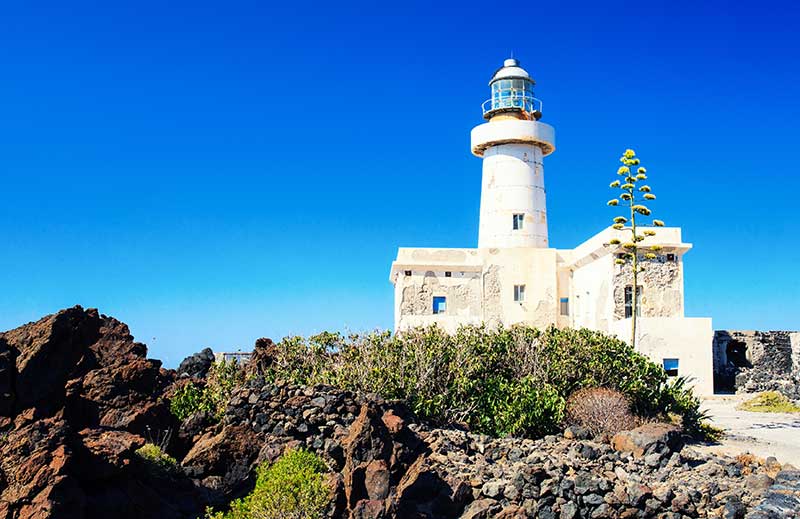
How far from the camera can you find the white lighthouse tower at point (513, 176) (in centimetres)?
2722

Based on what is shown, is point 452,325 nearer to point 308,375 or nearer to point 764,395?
point 764,395

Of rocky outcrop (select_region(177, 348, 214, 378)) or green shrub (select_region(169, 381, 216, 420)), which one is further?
rocky outcrop (select_region(177, 348, 214, 378))

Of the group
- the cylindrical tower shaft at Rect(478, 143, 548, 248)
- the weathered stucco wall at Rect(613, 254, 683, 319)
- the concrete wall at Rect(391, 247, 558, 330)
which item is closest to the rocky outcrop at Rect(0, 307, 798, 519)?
the weathered stucco wall at Rect(613, 254, 683, 319)

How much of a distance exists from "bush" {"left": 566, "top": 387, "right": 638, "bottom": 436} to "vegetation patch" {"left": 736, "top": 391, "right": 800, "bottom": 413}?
964 centimetres

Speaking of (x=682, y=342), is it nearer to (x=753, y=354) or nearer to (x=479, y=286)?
(x=753, y=354)

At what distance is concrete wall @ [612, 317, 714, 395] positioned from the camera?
2294 cm

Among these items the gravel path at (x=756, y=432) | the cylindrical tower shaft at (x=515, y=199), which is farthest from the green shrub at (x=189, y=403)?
the cylindrical tower shaft at (x=515, y=199)

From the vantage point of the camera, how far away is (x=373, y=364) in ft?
43.3

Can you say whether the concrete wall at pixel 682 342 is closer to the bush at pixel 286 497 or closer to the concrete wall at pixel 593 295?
the concrete wall at pixel 593 295

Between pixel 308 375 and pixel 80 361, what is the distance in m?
4.33

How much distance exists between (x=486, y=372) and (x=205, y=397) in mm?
5244

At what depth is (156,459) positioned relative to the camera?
29.0 ft

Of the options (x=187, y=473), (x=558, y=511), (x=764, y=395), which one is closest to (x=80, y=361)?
(x=187, y=473)

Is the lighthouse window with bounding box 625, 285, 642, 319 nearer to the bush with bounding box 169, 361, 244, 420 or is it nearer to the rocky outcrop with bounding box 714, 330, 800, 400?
the rocky outcrop with bounding box 714, 330, 800, 400
